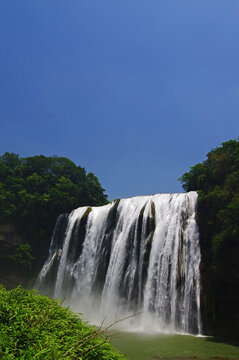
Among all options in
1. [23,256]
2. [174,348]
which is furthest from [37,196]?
[174,348]

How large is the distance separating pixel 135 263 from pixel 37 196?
53.8 ft

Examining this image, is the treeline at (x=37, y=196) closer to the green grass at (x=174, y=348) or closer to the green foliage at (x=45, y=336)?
the green grass at (x=174, y=348)

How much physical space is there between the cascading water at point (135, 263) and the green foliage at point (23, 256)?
3.30 m

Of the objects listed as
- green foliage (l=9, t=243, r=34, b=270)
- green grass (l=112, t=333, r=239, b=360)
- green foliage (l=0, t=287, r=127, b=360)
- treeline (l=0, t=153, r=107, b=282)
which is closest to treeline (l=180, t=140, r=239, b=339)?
green grass (l=112, t=333, r=239, b=360)

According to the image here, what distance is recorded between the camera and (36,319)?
14.0ft

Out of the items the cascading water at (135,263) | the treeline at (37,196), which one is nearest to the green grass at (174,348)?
the cascading water at (135,263)

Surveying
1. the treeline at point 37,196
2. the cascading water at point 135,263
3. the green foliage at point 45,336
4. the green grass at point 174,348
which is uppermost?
the treeline at point 37,196

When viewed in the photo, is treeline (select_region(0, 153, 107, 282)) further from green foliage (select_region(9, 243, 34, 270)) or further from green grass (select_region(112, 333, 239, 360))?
green grass (select_region(112, 333, 239, 360))

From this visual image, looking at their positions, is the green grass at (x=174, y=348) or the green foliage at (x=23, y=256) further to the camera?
the green foliage at (x=23, y=256)

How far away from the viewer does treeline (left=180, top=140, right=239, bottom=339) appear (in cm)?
1462

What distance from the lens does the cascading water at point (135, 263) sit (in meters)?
16.0

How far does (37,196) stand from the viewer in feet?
105

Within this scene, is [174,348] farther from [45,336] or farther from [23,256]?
[23,256]

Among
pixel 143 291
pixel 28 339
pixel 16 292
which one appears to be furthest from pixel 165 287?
pixel 28 339
